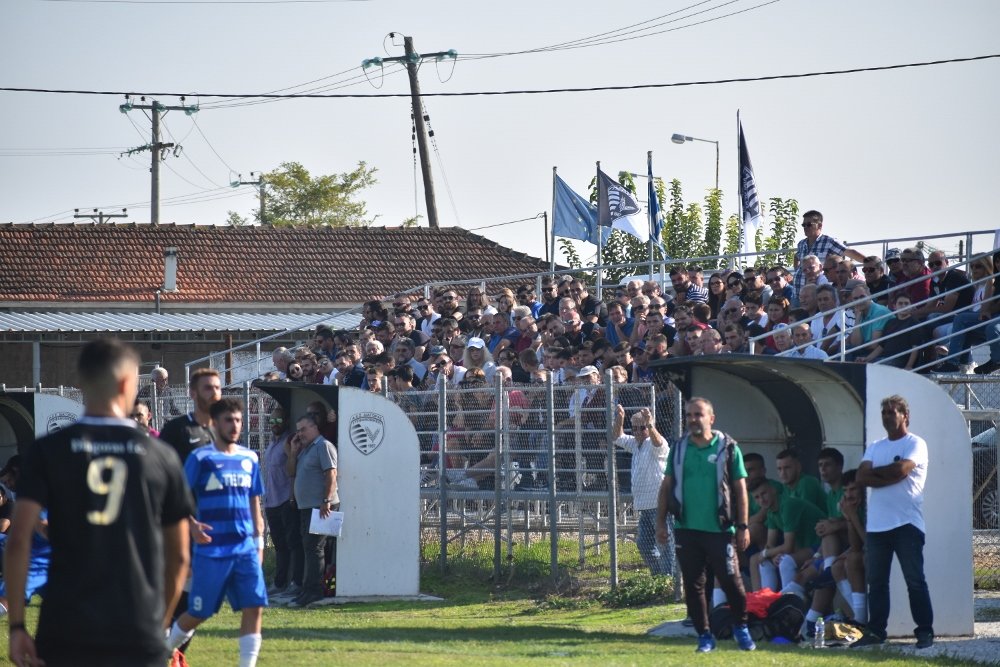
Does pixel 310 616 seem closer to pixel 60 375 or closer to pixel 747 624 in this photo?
pixel 747 624

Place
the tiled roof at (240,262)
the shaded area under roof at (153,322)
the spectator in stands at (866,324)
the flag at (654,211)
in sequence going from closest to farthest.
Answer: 1. the spectator in stands at (866,324)
2. the flag at (654,211)
3. the shaded area under roof at (153,322)
4. the tiled roof at (240,262)

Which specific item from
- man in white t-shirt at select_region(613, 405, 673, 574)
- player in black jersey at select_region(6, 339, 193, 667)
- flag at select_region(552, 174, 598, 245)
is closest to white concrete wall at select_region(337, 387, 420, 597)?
man in white t-shirt at select_region(613, 405, 673, 574)

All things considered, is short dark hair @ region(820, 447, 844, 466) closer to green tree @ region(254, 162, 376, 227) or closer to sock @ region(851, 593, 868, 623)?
sock @ region(851, 593, 868, 623)

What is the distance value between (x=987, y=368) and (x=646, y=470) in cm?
358

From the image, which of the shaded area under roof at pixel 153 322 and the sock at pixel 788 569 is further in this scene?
the shaded area under roof at pixel 153 322

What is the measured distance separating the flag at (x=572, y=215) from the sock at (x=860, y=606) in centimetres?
1725

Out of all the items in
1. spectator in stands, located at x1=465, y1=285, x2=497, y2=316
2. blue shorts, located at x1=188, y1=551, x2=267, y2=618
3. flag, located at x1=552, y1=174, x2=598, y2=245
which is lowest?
blue shorts, located at x1=188, y1=551, x2=267, y2=618

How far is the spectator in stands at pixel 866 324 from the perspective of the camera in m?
14.4

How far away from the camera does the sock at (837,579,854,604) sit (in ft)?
37.0

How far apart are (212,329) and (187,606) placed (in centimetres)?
2800

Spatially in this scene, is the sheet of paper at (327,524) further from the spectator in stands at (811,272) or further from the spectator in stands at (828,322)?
the spectator in stands at (811,272)

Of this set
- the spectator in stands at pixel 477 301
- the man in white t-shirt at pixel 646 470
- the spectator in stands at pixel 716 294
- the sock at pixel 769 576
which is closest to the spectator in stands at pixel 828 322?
the man in white t-shirt at pixel 646 470

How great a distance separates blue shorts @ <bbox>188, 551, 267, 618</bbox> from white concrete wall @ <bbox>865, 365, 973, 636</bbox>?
5312 millimetres

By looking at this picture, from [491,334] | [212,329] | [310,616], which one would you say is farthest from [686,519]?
[212,329]
